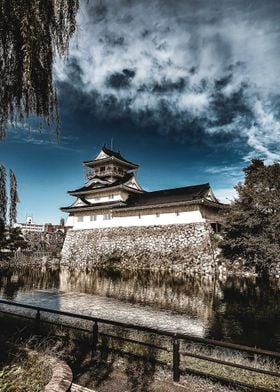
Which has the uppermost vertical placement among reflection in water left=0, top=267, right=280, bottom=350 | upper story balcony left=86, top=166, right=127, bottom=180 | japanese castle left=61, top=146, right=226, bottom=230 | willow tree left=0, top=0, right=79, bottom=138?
upper story balcony left=86, top=166, right=127, bottom=180

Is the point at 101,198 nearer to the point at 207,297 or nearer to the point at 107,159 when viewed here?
the point at 107,159

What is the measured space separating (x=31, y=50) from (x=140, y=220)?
27200mm

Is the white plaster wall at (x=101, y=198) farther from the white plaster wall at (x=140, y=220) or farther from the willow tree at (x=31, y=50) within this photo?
the willow tree at (x=31, y=50)

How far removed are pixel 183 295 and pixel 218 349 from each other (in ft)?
28.1

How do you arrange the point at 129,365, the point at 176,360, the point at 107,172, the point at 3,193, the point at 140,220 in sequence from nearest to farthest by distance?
the point at 3,193
the point at 176,360
the point at 129,365
the point at 140,220
the point at 107,172

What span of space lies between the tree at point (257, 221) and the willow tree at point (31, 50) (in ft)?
62.8

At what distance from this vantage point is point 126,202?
3212 centimetres

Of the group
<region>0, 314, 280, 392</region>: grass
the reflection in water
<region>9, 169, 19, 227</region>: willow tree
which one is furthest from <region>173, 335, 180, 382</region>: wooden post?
the reflection in water

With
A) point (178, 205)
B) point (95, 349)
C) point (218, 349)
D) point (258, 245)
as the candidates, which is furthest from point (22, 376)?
point (178, 205)

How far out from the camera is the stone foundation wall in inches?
1000

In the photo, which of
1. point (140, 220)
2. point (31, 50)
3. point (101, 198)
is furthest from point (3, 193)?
point (101, 198)

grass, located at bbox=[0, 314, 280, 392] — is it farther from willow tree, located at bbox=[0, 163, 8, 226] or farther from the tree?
the tree

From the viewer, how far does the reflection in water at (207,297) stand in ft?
31.9

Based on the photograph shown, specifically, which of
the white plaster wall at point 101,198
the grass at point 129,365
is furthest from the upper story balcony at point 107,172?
the grass at point 129,365
